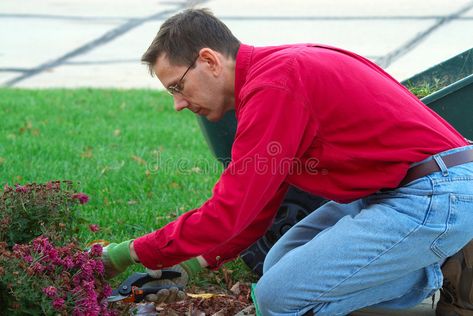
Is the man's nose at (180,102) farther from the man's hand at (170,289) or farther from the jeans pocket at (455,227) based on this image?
the jeans pocket at (455,227)

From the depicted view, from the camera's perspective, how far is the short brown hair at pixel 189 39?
116 inches

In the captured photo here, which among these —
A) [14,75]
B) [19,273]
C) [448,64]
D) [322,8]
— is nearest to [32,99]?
[14,75]

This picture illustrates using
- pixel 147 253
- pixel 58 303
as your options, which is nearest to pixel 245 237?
pixel 147 253

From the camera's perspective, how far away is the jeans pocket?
2898mm

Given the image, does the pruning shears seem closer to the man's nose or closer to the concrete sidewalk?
the man's nose

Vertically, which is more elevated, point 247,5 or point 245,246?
point 245,246

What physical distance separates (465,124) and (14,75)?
6424 mm

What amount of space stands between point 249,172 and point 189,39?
493 mm

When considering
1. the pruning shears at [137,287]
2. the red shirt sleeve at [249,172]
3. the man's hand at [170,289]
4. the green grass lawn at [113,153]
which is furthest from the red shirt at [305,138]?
the green grass lawn at [113,153]

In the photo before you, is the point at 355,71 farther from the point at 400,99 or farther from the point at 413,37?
the point at 413,37

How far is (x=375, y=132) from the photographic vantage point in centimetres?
288

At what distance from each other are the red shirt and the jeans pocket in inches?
7.1

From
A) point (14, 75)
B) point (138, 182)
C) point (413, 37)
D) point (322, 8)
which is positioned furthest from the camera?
point (322, 8)

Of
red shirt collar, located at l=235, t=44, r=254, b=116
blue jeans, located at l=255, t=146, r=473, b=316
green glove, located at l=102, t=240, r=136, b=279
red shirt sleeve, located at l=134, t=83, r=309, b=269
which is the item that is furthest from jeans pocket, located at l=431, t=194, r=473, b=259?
green glove, located at l=102, t=240, r=136, b=279
